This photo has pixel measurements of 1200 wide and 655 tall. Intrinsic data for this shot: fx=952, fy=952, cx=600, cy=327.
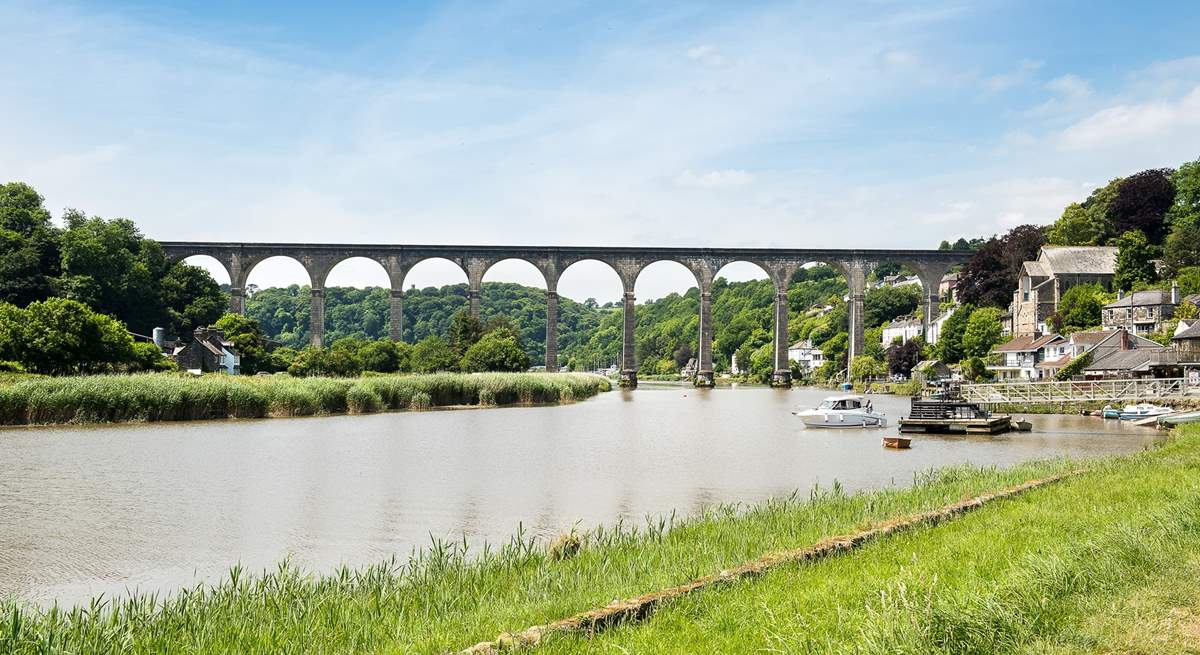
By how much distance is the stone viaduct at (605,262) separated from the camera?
245 feet

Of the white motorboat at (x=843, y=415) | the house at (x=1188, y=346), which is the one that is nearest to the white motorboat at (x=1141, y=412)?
the house at (x=1188, y=346)

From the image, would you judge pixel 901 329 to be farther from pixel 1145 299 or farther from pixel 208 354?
pixel 208 354

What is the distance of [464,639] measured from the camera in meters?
5.82

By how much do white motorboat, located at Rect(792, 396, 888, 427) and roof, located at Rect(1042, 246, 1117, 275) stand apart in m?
38.9

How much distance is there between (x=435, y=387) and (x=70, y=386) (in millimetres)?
16791

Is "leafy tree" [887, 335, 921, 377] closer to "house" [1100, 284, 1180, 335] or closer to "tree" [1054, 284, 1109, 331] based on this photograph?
"tree" [1054, 284, 1109, 331]

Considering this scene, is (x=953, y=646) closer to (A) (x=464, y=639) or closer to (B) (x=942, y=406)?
(A) (x=464, y=639)

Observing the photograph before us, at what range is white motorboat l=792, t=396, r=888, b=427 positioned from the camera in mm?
35625

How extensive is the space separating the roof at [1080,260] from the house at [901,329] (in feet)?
82.1

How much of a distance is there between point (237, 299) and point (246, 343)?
13.9m

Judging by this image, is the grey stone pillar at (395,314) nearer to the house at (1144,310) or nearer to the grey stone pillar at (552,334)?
the grey stone pillar at (552,334)

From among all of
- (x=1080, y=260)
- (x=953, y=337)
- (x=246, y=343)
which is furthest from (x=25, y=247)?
(x=1080, y=260)

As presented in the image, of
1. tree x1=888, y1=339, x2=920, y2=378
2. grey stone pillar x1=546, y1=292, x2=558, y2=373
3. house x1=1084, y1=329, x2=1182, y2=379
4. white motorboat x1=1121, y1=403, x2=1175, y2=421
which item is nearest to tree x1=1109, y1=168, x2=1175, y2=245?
tree x1=888, y1=339, x2=920, y2=378

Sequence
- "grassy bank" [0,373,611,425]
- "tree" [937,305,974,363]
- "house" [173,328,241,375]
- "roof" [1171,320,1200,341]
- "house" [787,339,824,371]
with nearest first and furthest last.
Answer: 1. "grassy bank" [0,373,611,425]
2. "roof" [1171,320,1200,341]
3. "house" [173,328,241,375]
4. "tree" [937,305,974,363]
5. "house" [787,339,824,371]
